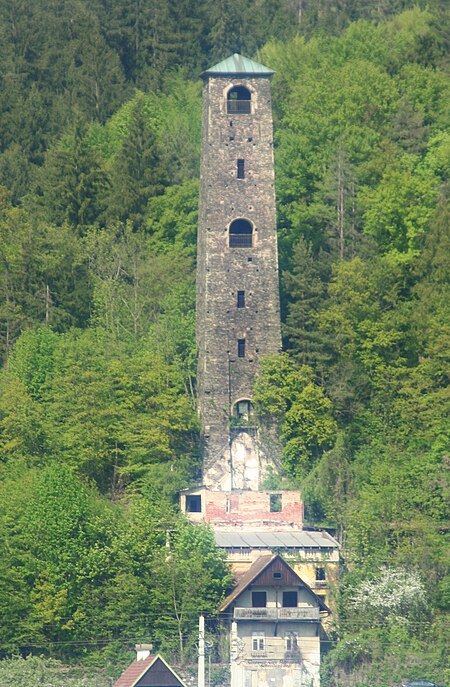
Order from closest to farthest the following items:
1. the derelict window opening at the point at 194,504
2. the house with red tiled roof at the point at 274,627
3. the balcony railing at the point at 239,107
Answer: the house with red tiled roof at the point at 274,627, the derelict window opening at the point at 194,504, the balcony railing at the point at 239,107

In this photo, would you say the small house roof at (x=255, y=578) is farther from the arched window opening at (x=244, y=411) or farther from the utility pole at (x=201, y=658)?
the arched window opening at (x=244, y=411)

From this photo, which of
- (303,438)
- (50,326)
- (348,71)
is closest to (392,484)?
(303,438)

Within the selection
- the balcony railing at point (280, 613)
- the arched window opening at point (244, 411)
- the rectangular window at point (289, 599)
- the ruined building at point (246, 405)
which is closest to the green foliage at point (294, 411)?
the arched window opening at point (244, 411)

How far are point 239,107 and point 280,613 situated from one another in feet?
68.1

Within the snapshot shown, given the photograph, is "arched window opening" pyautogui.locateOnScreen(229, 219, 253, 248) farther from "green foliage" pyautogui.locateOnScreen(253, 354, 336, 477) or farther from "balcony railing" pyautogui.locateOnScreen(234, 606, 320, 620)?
"balcony railing" pyautogui.locateOnScreen(234, 606, 320, 620)

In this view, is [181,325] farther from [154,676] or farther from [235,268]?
[154,676]

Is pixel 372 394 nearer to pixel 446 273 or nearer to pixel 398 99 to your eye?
pixel 446 273

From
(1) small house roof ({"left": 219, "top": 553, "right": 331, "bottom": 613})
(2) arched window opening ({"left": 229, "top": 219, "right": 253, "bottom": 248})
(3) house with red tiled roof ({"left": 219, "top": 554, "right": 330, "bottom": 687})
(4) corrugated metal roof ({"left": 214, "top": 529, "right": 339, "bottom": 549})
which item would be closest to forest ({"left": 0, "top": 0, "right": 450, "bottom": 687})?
(1) small house roof ({"left": 219, "top": 553, "right": 331, "bottom": 613})

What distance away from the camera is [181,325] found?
8331 centimetres

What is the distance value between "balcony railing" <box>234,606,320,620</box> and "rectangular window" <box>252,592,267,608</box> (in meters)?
0.42

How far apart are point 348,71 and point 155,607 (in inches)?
1209

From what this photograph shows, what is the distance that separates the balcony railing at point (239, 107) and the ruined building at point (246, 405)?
0.07 m

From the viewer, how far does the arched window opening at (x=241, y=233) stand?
268 feet

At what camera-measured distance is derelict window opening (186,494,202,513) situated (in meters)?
77.4
